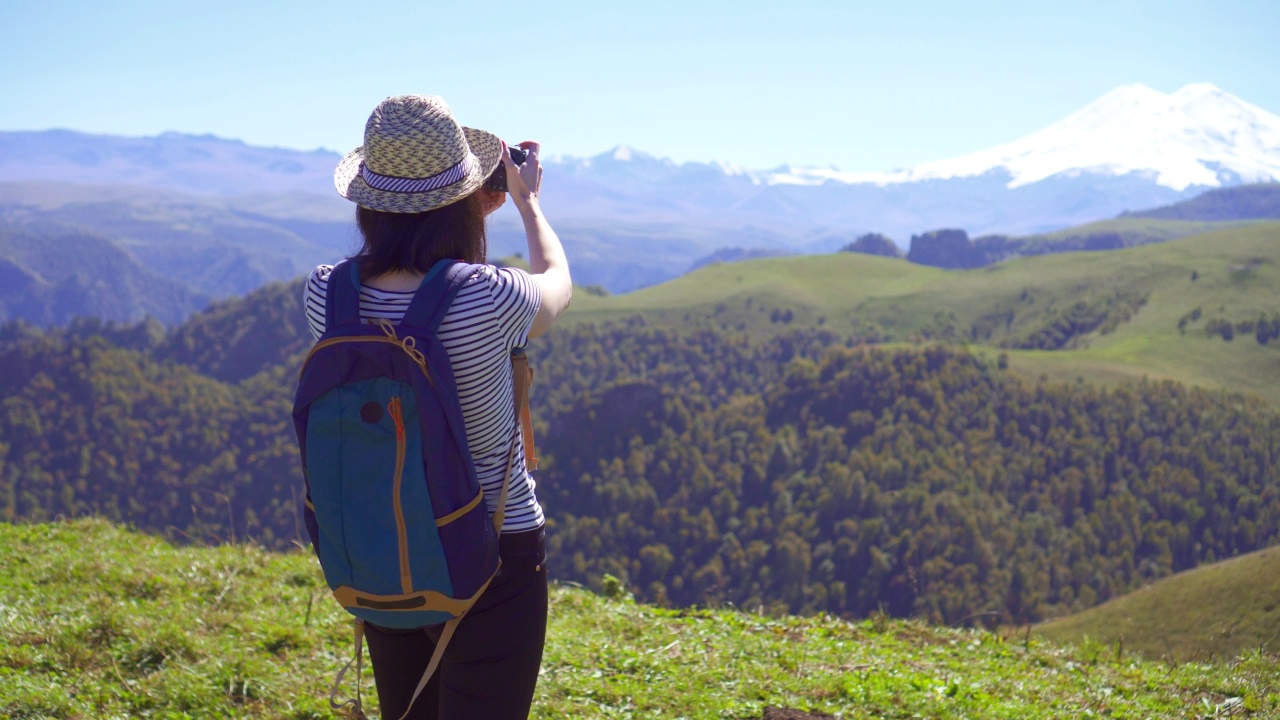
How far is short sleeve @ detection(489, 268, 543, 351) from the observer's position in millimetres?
2398

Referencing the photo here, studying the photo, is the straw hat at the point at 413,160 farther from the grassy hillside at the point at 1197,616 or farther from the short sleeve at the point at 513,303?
the grassy hillside at the point at 1197,616

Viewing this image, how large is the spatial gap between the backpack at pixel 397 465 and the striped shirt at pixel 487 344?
5 centimetres

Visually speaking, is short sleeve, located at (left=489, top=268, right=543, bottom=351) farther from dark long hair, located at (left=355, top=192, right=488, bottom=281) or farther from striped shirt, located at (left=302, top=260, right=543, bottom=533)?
dark long hair, located at (left=355, top=192, right=488, bottom=281)

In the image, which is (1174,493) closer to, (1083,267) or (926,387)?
(926,387)

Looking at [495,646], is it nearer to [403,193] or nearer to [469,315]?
[469,315]

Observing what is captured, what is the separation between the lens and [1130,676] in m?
5.59

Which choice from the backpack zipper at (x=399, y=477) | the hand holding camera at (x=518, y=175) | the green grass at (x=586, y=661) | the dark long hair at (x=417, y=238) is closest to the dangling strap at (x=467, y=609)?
the backpack zipper at (x=399, y=477)

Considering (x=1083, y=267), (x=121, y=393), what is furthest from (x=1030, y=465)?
(x=121, y=393)

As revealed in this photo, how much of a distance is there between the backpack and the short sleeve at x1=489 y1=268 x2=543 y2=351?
82mm

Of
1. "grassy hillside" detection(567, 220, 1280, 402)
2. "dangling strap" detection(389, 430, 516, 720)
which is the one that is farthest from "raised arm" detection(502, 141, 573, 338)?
"grassy hillside" detection(567, 220, 1280, 402)

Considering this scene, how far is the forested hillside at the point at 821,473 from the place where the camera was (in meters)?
67.5

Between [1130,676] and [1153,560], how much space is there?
7269 cm

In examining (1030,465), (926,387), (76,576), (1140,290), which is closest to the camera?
(76,576)

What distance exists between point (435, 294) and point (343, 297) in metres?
0.27
